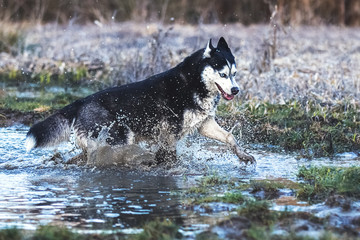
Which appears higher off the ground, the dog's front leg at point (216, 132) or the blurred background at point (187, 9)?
the blurred background at point (187, 9)

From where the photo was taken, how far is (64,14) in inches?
888

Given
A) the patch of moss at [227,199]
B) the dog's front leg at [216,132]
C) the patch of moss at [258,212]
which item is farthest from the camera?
the dog's front leg at [216,132]

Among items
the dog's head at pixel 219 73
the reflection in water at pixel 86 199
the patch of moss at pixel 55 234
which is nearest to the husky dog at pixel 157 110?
the dog's head at pixel 219 73

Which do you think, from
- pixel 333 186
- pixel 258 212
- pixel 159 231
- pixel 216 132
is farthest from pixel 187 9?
pixel 159 231

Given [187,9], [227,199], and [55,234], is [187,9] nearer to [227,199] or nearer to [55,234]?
[227,199]

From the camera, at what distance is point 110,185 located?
636 centimetres

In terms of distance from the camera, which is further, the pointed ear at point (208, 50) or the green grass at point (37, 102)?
the green grass at point (37, 102)

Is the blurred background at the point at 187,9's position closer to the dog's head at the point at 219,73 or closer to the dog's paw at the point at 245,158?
the dog's head at the point at 219,73

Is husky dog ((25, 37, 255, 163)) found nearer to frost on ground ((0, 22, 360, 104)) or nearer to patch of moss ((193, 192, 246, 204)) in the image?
patch of moss ((193, 192, 246, 204))

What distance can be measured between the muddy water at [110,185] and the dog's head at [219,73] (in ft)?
2.86

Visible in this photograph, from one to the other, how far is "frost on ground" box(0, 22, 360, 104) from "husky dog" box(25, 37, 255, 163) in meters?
2.91

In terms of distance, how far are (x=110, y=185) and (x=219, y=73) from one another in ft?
6.36

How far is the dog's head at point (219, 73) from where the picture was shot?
7314 millimetres

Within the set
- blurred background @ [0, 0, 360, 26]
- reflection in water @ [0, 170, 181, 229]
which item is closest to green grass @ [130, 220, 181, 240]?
reflection in water @ [0, 170, 181, 229]
